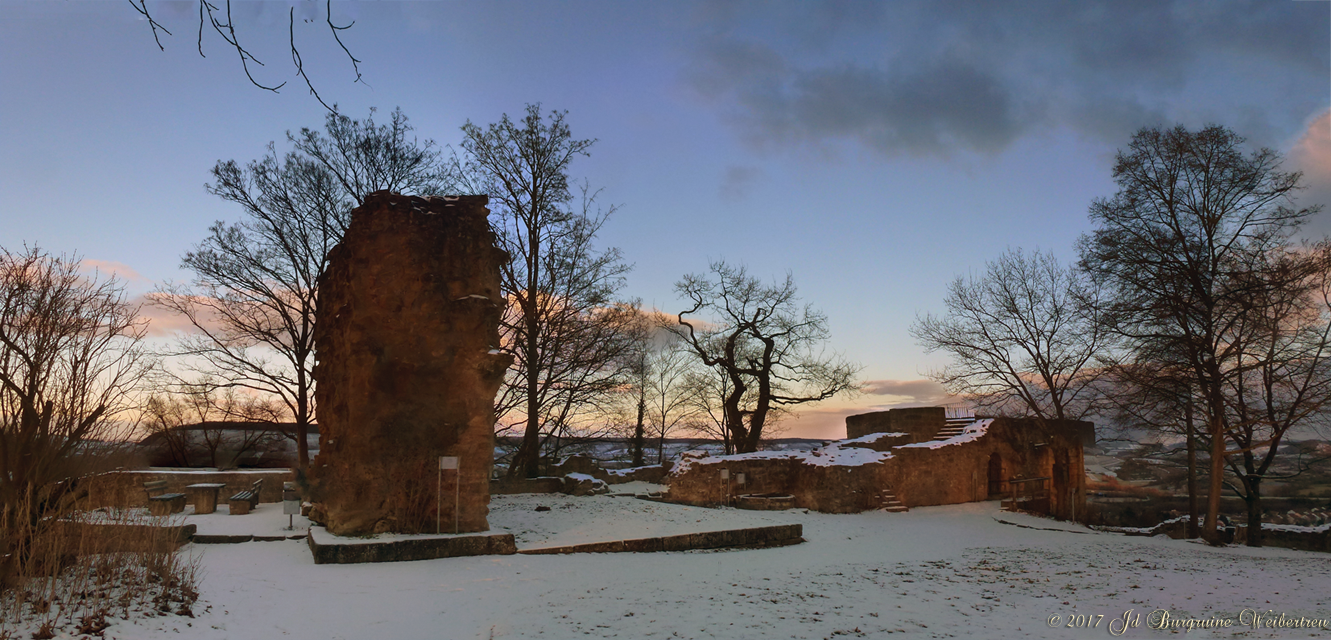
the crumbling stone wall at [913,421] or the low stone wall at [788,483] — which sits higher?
the crumbling stone wall at [913,421]

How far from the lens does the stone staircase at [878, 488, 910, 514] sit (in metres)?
19.2

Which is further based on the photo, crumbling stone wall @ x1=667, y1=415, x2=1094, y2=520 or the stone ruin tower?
crumbling stone wall @ x1=667, y1=415, x2=1094, y2=520

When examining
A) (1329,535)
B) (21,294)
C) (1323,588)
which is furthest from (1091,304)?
(21,294)

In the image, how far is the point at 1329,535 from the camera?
48.0 ft

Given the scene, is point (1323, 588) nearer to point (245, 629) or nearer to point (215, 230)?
point (245, 629)

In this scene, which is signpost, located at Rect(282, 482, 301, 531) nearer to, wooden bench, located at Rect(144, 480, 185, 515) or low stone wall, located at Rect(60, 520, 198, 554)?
wooden bench, located at Rect(144, 480, 185, 515)

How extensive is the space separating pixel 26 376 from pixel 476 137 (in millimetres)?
14800

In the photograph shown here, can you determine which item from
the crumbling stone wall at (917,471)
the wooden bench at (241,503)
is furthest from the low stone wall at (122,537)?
the crumbling stone wall at (917,471)

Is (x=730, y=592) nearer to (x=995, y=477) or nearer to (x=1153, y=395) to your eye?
(x=1153, y=395)

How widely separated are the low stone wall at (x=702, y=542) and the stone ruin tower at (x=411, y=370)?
1.75m

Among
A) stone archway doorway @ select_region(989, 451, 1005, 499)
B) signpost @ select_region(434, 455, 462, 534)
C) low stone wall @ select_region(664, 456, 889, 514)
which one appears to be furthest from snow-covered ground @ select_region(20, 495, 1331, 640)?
stone archway doorway @ select_region(989, 451, 1005, 499)

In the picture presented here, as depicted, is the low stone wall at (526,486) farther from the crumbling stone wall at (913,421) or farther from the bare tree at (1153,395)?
the bare tree at (1153,395)

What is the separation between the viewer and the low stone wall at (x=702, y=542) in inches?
426

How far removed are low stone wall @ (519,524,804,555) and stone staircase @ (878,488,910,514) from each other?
22.8ft
